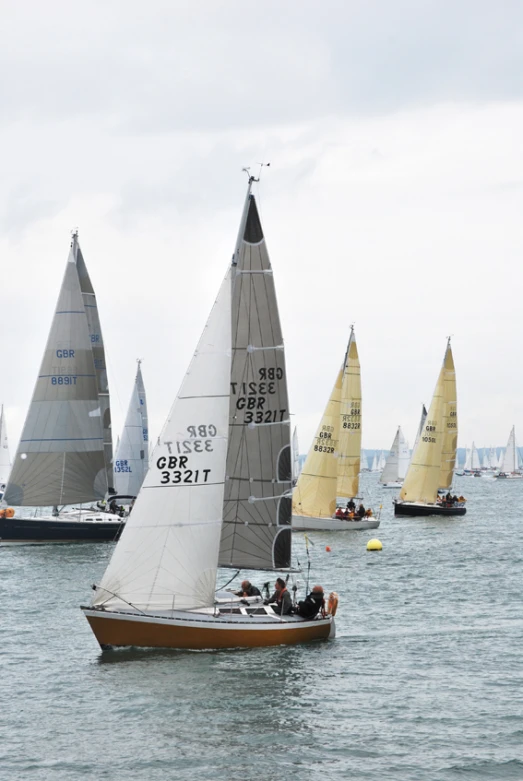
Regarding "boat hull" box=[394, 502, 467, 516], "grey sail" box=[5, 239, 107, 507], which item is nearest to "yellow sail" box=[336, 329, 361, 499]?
"boat hull" box=[394, 502, 467, 516]

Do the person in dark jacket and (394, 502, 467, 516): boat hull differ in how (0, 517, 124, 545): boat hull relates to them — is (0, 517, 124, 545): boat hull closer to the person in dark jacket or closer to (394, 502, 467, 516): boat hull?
the person in dark jacket

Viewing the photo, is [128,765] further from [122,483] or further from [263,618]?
[122,483]

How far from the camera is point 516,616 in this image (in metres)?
35.4

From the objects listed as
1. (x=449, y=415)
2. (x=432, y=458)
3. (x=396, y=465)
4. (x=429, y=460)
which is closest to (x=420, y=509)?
(x=429, y=460)

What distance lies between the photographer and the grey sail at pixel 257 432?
29.1 meters

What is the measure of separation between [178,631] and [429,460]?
54.6m

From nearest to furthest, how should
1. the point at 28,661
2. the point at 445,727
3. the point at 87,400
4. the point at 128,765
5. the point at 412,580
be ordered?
the point at 128,765 < the point at 445,727 < the point at 28,661 < the point at 412,580 < the point at 87,400

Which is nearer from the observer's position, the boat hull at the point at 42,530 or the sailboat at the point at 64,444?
the boat hull at the point at 42,530

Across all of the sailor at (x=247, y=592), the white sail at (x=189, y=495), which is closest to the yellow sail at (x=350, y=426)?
the sailor at (x=247, y=592)

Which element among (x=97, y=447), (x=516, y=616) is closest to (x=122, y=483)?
(x=97, y=447)

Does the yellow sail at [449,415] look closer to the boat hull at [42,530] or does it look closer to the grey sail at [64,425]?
the grey sail at [64,425]

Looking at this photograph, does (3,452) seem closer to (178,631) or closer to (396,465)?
(396,465)

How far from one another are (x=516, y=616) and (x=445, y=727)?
13.3 metres

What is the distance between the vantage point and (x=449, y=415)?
82.5 metres
